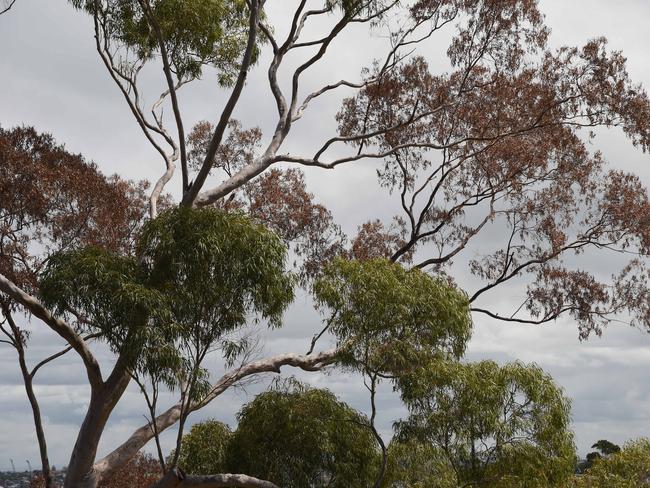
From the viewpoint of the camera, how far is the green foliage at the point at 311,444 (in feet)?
42.3

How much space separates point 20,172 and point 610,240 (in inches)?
423

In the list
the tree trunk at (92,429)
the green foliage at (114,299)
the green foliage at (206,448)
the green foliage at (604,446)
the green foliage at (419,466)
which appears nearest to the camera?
the green foliage at (114,299)

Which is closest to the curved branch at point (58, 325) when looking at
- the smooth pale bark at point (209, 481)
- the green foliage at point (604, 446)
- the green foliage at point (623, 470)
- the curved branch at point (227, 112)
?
the smooth pale bark at point (209, 481)

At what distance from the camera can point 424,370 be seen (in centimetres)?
1183

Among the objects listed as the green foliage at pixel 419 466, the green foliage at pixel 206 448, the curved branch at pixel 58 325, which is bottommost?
the green foliage at pixel 419 466

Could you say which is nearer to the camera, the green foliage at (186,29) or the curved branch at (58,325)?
the curved branch at (58,325)

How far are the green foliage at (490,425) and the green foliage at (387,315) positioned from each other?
38cm

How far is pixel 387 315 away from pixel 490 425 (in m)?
2.06

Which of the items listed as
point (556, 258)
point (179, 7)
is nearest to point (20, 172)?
point (179, 7)

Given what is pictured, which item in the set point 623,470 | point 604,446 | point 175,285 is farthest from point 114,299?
point 604,446

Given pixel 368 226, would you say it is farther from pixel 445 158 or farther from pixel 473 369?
pixel 473 369

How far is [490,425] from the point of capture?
11953 mm

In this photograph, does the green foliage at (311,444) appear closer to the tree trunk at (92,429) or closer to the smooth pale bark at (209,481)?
the smooth pale bark at (209,481)

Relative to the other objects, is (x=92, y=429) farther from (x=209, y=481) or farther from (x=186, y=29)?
(x=186, y=29)
